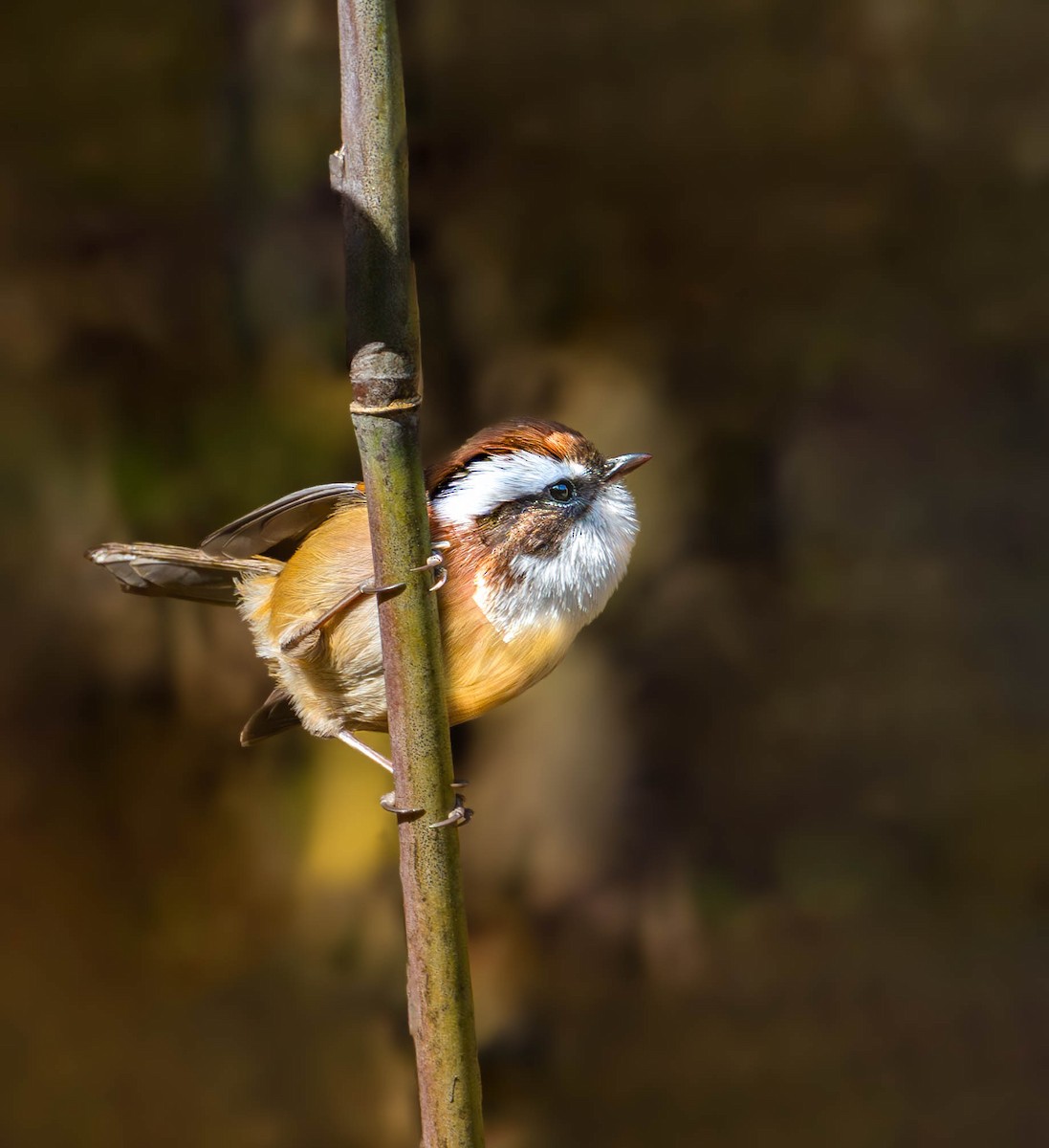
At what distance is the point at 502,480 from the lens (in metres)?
0.57

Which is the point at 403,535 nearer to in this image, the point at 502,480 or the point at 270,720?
the point at 502,480

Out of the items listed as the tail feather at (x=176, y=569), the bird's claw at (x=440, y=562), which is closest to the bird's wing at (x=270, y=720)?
the tail feather at (x=176, y=569)

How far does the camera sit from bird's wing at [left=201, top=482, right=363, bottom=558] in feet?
2.06

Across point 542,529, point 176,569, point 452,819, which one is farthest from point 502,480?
point 176,569

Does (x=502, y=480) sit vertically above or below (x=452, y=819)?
above

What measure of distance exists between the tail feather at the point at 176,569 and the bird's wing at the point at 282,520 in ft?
0.09

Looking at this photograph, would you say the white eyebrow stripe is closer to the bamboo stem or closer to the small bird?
the small bird

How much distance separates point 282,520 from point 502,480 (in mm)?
163

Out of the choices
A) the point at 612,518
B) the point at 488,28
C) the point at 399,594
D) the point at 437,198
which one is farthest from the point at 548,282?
the point at 399,594

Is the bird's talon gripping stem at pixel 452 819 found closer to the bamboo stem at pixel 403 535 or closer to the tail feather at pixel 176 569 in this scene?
the bamboo stem at pixel 403 535

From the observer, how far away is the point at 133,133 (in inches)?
43.6

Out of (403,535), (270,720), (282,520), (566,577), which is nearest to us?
(403,535)

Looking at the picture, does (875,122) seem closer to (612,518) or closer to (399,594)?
(612,518)

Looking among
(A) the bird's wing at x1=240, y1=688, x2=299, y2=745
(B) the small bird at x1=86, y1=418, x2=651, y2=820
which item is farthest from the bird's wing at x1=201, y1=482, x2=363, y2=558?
(A) the bird's wing at x1=240, y1=688, x2=299, y2=745
